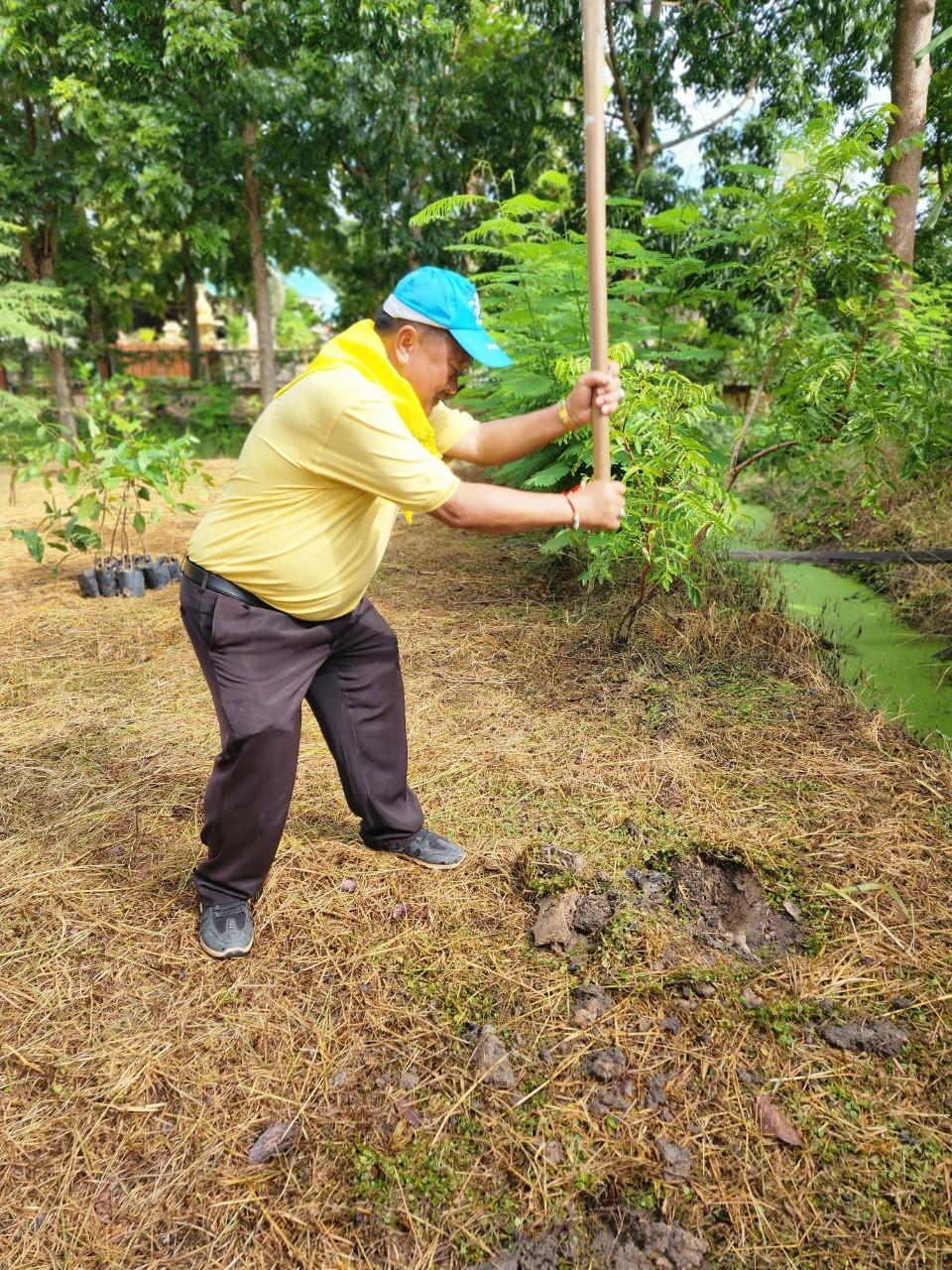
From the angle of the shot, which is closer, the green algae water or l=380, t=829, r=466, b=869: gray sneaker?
l=380, t=829, r=466, b=869: gray sneaker

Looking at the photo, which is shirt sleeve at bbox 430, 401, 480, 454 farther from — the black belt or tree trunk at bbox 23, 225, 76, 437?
tree trunk at bbox 23, 225, 76, 437

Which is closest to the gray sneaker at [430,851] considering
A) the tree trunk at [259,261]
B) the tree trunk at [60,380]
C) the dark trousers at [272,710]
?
the dark trousers at [272,710]

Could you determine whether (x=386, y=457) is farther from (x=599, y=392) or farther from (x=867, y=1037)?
(x=867, y=1037)

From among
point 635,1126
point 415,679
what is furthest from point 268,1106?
point 415,679

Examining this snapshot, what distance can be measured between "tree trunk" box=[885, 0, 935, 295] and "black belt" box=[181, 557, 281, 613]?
581cm

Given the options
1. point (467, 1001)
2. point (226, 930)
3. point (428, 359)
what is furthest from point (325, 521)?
point (467, 1001)

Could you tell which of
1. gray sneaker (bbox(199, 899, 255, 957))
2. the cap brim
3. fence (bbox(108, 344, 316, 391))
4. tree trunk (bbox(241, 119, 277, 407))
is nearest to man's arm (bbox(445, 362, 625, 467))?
A: the cap brim

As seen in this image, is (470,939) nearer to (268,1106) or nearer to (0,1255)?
(268,1106)

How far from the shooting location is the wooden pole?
1691 mm

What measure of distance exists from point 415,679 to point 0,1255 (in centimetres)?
249

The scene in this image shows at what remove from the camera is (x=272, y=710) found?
1939 millimetres

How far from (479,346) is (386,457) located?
385 millimetres

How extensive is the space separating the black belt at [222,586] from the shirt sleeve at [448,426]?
26.6 inches

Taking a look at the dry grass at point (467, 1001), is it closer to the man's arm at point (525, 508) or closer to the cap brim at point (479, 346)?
the man's arm at point (525, 508)
